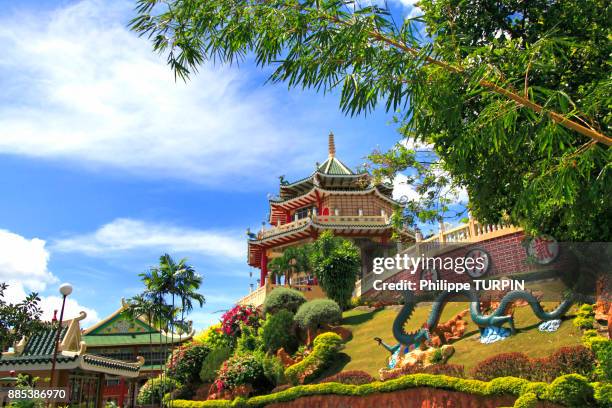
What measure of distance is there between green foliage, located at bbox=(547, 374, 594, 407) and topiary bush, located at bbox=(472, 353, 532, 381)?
1500 mm

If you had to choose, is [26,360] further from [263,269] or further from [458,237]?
[263,269]

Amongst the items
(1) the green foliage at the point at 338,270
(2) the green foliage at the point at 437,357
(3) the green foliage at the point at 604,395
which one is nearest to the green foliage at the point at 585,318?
(3) the green foliage at the point at 604,395

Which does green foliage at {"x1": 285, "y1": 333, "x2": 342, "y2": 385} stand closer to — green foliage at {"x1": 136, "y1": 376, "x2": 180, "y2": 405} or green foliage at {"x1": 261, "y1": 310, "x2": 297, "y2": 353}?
green foliage at {"x1": 261, "y1": 310, "x2": 297, "y2": 353}

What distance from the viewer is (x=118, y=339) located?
40969mm

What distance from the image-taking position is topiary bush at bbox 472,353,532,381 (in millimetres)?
13211

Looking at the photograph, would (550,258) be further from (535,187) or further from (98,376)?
(98,376)

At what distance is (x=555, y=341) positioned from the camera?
14375mm

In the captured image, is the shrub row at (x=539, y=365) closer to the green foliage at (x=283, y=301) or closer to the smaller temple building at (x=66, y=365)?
the green foliage at (x=283, y=301)

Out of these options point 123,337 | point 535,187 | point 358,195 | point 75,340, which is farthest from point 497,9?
point 123,337

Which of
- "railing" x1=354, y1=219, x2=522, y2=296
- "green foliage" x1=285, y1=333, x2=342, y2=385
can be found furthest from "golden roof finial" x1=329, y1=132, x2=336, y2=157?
"green foliage" x1=285, y1=333, x2=342, y2=385

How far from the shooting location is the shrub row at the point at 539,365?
12352 millimetres

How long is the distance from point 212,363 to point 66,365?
7742mm

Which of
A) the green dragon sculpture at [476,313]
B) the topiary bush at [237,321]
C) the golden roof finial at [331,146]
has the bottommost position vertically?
the green dragon sculpture at [476,313]

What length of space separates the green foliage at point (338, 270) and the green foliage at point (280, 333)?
11.1 feet
